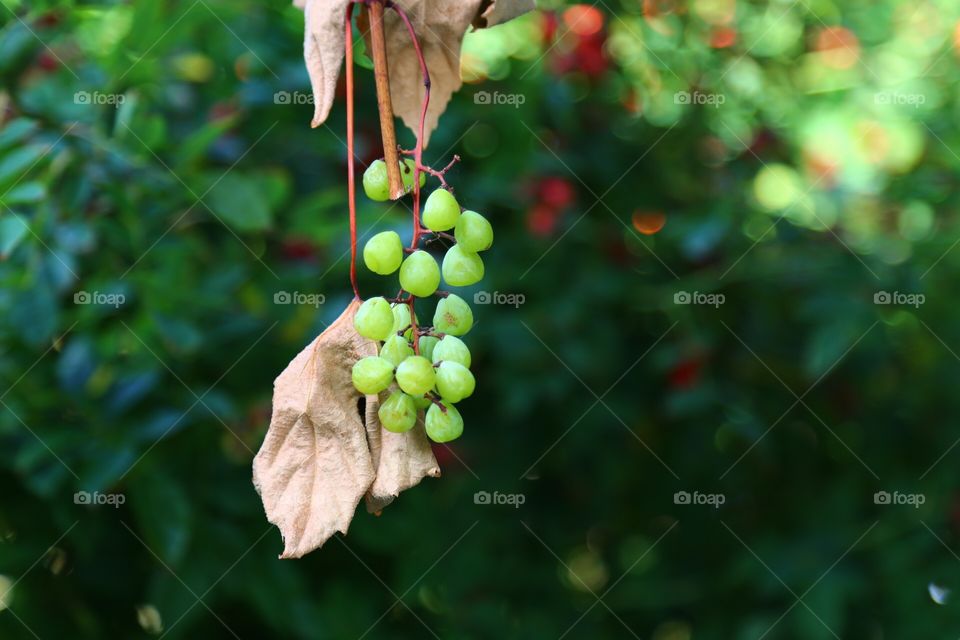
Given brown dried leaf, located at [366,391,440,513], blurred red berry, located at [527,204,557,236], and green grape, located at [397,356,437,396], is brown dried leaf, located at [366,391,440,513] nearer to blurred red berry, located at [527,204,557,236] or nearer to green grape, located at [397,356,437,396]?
green grape, located at [397,356,437,396]

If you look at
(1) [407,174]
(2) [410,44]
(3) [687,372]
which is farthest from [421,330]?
(3) [687,372]

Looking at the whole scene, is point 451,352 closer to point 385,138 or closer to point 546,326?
point 385,138

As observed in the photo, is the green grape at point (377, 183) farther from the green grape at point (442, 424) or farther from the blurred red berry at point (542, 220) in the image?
the blurred red berry at point (542, 220)

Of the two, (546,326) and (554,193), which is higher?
(554,193)

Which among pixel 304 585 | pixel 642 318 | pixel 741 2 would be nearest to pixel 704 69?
pixel 741 2

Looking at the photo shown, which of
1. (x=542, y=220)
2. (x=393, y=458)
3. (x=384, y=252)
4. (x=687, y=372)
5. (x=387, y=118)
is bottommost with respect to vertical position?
(x=687, y=372)

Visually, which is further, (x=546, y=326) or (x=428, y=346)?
(x=546, y=326)

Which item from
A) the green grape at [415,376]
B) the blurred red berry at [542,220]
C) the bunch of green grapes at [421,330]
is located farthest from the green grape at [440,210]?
the blurred red berry at [542,220]
